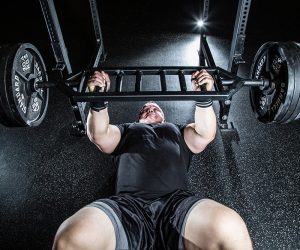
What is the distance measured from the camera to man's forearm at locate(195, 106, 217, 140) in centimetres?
140

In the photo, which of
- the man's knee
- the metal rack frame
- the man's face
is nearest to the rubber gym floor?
the metal rack frame

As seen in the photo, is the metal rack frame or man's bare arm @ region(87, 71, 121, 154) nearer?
the metal rack frame

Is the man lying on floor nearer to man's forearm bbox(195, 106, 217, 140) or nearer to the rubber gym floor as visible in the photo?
man's forearm bbox(195, 106, 217, 140)

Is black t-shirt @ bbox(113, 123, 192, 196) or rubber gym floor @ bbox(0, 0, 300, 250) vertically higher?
black t-shirt @ bbox(113, 123, 192, 196)

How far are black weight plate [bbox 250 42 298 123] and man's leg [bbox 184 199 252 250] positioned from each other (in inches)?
22.6

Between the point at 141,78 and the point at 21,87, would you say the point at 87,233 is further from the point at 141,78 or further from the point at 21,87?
the point at 141,78

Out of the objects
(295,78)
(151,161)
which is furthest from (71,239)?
(295,78)

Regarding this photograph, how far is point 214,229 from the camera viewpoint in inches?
42.1

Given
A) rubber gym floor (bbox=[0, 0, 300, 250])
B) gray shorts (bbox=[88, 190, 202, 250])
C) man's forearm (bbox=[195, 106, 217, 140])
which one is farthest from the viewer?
rubber gym floor (bbox=[0, 0, 300, 250])

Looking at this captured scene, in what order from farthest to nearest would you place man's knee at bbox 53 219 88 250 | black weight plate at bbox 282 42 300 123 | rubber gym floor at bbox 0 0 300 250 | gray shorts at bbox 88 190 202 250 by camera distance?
rubber gym floor at bbox 0 0 300 250 < black weight plate at bbox 282 42 300 123 < gray shorts at bbox 88 190 202 250 < man's knee at bbox 53 219 88 250

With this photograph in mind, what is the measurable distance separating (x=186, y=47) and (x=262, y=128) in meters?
1.37

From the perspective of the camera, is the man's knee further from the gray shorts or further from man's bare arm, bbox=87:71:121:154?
man's bare arm, bbox=87:71:121:154

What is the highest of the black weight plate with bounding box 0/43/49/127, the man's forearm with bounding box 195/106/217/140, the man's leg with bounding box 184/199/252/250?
the black weight plate with bounding box 0/43/49/127

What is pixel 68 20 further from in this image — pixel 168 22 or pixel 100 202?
pixel 100 202
